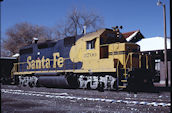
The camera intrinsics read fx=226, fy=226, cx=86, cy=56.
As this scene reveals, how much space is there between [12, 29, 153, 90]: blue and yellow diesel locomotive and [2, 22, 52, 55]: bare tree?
136ft

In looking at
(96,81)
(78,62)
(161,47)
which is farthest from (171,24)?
(161,47)

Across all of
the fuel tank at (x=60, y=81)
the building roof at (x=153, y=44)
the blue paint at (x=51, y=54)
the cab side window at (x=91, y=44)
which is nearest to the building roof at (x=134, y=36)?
the building roof at (x=153, y=44)

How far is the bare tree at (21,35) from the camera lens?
58.9 metres

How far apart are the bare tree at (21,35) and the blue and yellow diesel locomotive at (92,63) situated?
136 ft

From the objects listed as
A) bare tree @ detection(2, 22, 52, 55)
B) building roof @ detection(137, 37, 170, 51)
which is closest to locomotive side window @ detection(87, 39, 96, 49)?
building roof @ detection(137, 37, 170, 51)

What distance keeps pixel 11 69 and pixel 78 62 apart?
11188 mm

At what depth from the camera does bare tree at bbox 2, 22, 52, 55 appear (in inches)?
2318

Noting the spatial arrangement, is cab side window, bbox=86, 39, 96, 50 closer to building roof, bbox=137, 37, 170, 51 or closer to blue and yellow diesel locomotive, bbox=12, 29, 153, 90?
blue and yellow diesel locomotive, bbox=12, 29, 153, 90

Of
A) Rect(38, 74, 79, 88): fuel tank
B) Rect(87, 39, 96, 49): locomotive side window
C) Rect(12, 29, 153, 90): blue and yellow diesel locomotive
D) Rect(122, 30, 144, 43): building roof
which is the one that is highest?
Rect(122, 30, 144, 43): building roof

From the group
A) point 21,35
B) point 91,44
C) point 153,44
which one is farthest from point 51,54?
point 21,35

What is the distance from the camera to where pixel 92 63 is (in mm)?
14453

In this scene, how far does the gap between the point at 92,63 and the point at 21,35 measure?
48.2 m

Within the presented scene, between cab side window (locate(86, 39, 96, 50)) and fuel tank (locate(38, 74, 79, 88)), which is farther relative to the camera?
fuel tank (locate(38, 74, 79, 88))

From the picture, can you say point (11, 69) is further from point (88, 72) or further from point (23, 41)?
point (23, 41)
